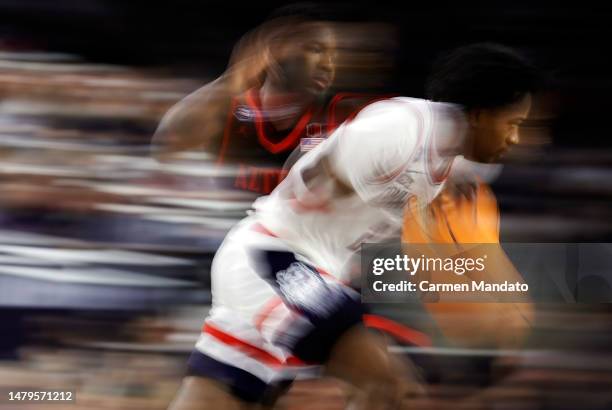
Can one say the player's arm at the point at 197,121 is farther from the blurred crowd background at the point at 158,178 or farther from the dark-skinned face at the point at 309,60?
the dark-skinned face at the point at 309,60

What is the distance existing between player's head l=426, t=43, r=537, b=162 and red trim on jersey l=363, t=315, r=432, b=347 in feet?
1.83

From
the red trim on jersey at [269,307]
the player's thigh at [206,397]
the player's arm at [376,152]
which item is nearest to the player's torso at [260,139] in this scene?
the player's arm at [376,152]

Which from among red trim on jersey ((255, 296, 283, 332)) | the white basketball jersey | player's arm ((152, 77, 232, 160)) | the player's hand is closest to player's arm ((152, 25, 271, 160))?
player's arm ((152, 77, 232, 160))

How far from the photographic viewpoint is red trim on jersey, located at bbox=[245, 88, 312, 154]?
3.00 meters

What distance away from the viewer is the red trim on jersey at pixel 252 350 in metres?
2.82

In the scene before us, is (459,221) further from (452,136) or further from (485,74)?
(485,74)

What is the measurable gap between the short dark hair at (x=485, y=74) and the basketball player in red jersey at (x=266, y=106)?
0.24 m

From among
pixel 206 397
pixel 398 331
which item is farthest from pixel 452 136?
pixel 206 397

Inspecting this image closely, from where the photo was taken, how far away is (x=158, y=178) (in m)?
3.01

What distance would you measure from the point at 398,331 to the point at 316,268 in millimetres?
389

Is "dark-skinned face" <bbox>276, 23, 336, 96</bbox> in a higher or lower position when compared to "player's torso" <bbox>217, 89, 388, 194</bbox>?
higher

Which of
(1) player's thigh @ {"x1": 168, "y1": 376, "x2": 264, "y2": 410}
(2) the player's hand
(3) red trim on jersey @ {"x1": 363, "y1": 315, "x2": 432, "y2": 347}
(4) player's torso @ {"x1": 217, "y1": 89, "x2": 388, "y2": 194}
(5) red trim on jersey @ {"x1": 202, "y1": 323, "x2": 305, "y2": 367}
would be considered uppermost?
(4) player's torso @ {"x1": 217, "y1": 89, "x2": 388, "y2": 194}

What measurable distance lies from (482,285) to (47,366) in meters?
1.36

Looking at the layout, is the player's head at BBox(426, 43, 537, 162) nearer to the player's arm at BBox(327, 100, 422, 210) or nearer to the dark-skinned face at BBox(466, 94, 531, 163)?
the dark-skinned face at BBox(466, 94, 531, 163)
